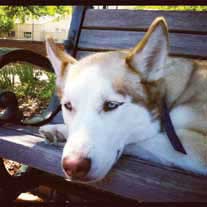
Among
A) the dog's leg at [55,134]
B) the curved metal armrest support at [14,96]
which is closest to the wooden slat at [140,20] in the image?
the curved metal armrest support at [14,96]

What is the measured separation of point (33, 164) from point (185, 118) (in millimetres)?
755

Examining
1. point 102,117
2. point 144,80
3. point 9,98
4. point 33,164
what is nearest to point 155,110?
point 144,80

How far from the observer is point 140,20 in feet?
10.5

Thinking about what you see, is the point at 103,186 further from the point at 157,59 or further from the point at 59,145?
the point at 157,59

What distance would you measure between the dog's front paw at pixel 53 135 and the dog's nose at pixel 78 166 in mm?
468

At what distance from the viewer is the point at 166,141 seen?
1.89m

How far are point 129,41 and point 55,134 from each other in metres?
1.28

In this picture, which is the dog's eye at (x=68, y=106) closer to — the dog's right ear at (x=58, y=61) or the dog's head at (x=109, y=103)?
the dog's head at (x=109, y=103)

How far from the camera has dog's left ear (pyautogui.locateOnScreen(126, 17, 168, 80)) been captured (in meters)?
1.88

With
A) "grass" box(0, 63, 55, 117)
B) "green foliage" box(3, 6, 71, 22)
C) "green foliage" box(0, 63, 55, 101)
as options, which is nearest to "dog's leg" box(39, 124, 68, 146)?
"grass" box(0, 63, 55, 117)

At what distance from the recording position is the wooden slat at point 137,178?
5.08 feet

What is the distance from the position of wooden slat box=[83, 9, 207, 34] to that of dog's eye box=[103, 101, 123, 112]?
1344 mm

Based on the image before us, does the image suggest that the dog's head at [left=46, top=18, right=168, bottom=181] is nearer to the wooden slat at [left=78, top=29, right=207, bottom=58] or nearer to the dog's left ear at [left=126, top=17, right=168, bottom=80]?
the dog's left ear at [left=126, top=17, right=168, bottom=80]

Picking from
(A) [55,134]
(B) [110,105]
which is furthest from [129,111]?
(A) [55,134]
